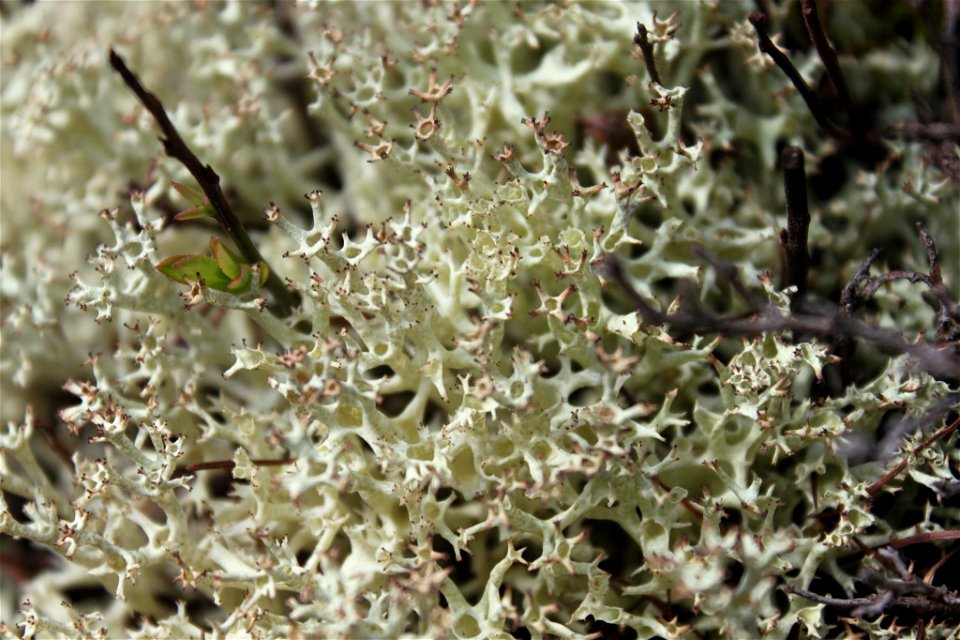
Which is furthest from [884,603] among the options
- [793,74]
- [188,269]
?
[188,269]

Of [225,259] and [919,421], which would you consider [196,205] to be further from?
[919,421]

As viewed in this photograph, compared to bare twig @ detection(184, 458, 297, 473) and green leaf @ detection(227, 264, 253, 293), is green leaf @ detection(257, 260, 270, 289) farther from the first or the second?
bare twig @ detection(184, 458, 297, 473)

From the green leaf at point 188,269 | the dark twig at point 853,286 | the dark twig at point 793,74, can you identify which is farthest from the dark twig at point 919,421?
the green leaf at point 188,269

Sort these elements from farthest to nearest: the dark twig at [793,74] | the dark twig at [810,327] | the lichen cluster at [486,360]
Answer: the dark twig at [793,74]
the lichen cluster at [486,360]
the dark twig at [810,327]

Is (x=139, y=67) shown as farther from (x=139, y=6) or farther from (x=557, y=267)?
(x=557, y=267)

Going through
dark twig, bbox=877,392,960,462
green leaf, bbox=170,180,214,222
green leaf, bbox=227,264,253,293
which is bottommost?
dark twig, bbox=877,392,960,462

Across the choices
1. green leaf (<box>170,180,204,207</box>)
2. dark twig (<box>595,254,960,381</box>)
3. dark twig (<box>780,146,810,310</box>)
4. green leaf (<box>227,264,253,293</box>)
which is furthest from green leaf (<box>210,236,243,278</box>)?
dark twig (<box>780,146,810,310</box>)

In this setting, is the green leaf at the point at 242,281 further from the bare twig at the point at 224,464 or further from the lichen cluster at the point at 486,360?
the bare twig at the point at 224,464
